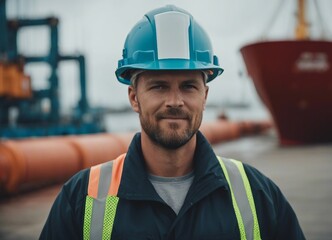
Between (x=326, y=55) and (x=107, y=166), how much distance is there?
13.0 metres

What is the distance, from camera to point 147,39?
212 cm

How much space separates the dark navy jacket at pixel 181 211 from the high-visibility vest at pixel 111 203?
0.03m

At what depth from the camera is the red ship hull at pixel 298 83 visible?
13172mm

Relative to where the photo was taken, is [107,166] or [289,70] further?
[289,70]

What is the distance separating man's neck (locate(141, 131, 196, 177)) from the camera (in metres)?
1.98

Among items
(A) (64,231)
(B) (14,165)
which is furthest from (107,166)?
(B) (14,165)

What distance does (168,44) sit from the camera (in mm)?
2059

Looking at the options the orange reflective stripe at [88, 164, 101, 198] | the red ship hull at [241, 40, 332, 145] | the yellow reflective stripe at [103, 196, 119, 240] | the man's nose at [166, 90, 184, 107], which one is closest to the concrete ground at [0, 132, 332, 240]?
the orange reflective stripe at [88, 164, 101, 198]

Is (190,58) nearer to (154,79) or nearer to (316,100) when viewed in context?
(154,79)

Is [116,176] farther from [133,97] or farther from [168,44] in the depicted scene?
[168,44]

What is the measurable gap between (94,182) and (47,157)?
214 inches

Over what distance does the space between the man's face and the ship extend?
11.9 m

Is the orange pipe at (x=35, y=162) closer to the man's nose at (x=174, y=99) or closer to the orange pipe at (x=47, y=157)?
the orange pipe at (x=47, y=157)

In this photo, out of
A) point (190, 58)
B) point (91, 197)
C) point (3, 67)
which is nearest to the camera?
point (91, 197)
